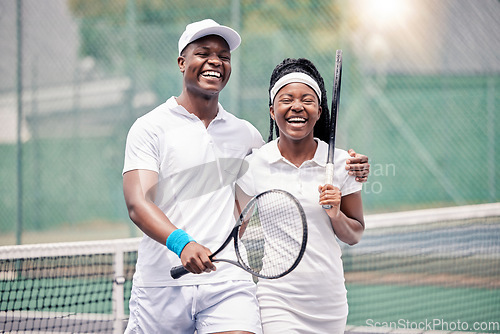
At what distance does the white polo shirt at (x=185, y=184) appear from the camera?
2.27m

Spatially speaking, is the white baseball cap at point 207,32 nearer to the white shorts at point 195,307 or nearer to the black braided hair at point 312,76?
the black braided hair at point 312,76

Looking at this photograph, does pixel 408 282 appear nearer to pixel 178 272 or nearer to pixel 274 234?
pixel 274 234

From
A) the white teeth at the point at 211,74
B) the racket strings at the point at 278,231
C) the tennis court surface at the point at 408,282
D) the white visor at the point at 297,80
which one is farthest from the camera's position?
the tennis court surface at the point at 408,282

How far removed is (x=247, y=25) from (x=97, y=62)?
5.25 ft

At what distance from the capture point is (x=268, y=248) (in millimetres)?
2225

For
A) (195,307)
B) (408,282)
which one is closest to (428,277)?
(408,282)

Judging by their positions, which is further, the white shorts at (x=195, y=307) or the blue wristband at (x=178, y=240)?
the white shorts at (x=195, y=307)

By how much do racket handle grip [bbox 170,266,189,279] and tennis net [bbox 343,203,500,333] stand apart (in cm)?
299

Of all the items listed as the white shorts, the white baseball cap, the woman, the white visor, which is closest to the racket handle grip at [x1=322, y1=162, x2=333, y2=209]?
the woman

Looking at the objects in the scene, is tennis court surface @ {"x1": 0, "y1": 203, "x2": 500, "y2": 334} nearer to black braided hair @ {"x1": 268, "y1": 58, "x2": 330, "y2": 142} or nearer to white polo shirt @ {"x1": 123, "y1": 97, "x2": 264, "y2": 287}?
black braided hair @ {"x1": 268, "y1": 58, "x2": 330, "y2": 142}

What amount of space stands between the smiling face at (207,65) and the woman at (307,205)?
0.19 m

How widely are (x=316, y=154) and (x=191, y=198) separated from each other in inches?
17.1

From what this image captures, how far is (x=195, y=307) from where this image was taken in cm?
224

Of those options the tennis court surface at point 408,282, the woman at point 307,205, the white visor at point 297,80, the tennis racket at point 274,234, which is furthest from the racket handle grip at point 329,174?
the tennis court surface at point 408,282
